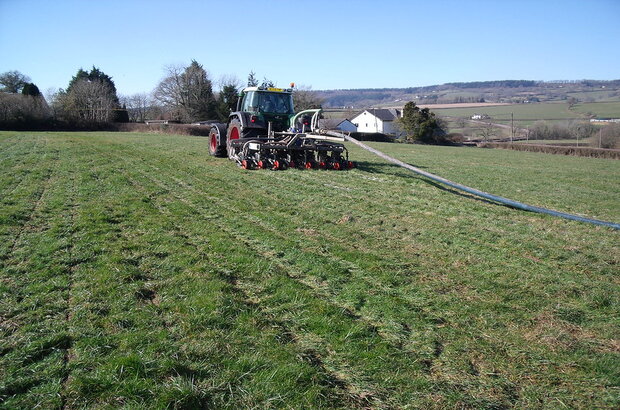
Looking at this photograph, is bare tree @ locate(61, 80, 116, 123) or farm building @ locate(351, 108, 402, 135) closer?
bare tree @ locate(61, 80, 116, 123)

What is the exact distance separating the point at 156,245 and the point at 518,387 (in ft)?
14.7

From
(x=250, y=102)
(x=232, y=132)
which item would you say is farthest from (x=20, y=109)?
(x=250, y=102)

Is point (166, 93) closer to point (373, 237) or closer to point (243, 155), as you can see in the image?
point (243, 155)

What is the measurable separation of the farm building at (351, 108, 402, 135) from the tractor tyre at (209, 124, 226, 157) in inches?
2365

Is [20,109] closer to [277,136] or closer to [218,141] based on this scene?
[218,141]

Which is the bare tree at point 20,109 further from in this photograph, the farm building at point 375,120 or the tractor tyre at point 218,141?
the farm building at point 375,120

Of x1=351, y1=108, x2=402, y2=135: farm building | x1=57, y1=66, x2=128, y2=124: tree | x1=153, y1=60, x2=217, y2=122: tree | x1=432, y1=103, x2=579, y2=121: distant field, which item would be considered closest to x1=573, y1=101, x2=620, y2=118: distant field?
x1=432, y1=103, x2=579, y2=121: distant field

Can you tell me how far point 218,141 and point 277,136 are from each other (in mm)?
3149

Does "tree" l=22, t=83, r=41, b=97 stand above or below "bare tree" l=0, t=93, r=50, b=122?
above

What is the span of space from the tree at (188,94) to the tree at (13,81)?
57.4 ft

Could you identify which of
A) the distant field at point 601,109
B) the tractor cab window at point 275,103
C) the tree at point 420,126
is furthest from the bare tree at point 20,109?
the distant field at point 601,109

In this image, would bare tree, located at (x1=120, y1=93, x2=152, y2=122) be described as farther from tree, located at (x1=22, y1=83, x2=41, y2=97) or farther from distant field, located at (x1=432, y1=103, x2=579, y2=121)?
distant field, located at (x1=432, y1=103, x2=579, y2=121)

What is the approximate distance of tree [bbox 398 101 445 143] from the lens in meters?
52.8

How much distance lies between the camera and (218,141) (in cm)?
1662
